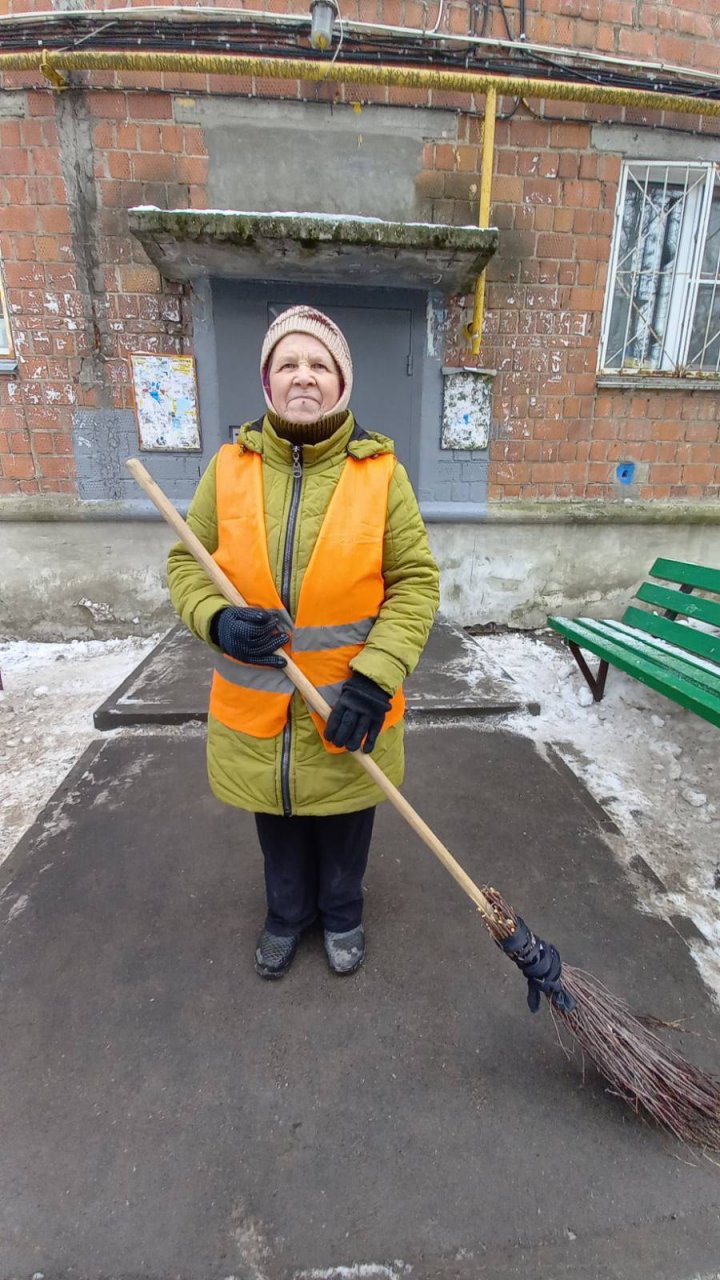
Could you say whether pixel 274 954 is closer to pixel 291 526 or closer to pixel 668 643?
pixel 291 526

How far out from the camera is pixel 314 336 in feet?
4.83

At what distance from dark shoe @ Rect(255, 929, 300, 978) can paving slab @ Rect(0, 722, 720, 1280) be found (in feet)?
0.13

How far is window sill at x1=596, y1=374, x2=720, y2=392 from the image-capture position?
4801 mm

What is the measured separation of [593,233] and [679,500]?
6.91 ft

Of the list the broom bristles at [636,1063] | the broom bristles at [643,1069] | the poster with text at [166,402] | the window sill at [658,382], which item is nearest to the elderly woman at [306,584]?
the broom bristles at [636,1063]

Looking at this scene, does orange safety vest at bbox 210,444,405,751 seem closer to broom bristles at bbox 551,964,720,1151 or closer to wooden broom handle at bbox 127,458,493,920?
wooden broom handle at bbox 127,458,493,920

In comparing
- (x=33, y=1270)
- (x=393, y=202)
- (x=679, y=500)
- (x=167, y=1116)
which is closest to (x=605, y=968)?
(x=167, y=1116)

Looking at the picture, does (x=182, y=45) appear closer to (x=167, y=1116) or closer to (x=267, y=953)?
(x=267, y=953)

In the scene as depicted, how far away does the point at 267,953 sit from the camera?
1853 millimetres

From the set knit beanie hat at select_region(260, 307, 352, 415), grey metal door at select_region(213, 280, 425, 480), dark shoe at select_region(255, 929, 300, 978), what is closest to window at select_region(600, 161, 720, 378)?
grey metal door at select_region(213, 280, 425, 480)

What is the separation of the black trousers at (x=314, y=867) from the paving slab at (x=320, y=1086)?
0.15 m

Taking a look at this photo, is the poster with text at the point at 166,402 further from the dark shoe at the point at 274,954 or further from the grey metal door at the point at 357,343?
the dark shoe at the point at 274,954

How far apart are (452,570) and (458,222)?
2.46 m

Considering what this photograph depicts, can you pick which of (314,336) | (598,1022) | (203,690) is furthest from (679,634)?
(314,336)
